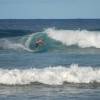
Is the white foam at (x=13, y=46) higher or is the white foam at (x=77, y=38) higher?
the white foam at (x=77, y=38)

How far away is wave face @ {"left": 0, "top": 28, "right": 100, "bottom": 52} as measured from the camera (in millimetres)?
24656

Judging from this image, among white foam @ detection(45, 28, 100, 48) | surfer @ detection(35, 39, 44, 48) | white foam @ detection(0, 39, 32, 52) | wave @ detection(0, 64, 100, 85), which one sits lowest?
wave @ detection(0, 64, 100, 85)

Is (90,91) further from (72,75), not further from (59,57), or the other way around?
(59,57)

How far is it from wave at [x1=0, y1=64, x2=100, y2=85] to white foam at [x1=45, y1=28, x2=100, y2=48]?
32.7 feet

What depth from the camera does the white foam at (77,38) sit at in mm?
26328

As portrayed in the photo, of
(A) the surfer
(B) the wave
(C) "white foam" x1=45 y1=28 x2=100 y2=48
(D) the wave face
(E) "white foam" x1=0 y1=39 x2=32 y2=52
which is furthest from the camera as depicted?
(C) "white foam" x1=45 y1=28 x2=100 y2=48

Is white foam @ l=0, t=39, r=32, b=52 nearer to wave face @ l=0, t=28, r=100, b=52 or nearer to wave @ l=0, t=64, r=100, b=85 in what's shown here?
wave face @ l=0, t=28, r=100, b=52

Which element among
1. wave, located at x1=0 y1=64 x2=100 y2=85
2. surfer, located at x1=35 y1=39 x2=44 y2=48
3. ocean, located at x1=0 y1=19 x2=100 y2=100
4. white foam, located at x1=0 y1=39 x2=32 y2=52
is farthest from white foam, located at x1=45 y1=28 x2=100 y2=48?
wave, located at x1=0 y1=64 x2=100 y2=85

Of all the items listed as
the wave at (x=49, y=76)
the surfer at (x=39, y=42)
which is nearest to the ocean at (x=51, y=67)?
the wave at (x=49, y=76)

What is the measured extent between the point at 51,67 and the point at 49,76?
1.41 meters

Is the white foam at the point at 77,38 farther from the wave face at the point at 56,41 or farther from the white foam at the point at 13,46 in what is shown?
the white foam at the point at 13,46

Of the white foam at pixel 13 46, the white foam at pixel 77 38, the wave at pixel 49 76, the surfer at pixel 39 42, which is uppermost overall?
the white foam at pixel 77 38

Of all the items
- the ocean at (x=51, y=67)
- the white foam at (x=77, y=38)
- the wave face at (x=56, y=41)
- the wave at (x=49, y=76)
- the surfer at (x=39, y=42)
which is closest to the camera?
the ocean at (x=51, y=67)

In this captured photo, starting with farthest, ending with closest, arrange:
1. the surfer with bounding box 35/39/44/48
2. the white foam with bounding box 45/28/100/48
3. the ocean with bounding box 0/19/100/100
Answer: the white foam with bounding box 45/28/100/48 < the surfer with bounding box 35/39/44/48 < the ocean with bounding box 0/19/100/100
